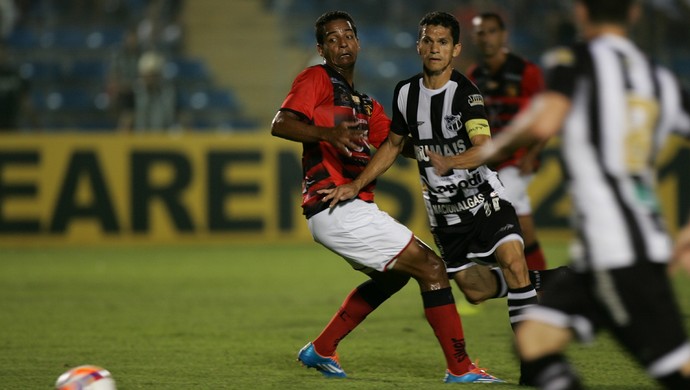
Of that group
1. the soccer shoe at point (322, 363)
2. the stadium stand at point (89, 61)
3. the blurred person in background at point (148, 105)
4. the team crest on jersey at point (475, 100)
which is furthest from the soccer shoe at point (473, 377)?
the stadium stand at point (89, 61)

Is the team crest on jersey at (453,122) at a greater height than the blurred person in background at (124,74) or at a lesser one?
lesser

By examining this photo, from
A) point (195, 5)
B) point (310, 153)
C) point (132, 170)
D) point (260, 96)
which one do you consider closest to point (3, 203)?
point (132, 170)

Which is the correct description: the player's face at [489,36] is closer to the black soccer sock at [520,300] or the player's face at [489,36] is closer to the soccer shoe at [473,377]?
the black soccer sock at [520,300]

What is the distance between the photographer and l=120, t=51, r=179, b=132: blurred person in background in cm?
1686

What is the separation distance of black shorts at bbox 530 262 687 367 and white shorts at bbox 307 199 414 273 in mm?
2278

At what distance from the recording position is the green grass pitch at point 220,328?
6.48 m

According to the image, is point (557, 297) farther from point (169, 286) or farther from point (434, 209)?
point (169, 286)

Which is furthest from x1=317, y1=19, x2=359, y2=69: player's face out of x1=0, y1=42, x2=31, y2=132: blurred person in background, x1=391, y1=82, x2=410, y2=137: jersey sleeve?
x1=0, y1=42, x2=31, y2=132: blurred person in background

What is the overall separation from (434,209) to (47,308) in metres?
4.53

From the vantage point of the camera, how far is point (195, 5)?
19328 mm

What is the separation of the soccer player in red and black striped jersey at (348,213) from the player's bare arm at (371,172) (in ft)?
0.19

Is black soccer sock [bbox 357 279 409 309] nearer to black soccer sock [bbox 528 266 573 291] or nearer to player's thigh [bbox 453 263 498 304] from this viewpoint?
player's thigh [bbox 453 263 498 304]

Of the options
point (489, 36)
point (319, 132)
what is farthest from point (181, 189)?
point (319, 132)

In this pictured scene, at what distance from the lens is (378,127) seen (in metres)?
6.84
